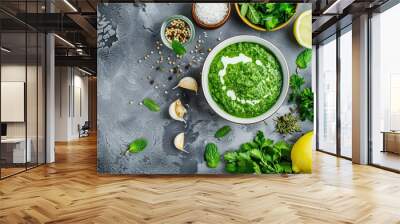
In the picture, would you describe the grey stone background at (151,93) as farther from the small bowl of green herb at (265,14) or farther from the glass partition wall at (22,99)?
the glass partition wall at (22,99)

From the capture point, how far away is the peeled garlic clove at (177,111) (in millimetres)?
5215

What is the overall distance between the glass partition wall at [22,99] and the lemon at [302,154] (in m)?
4.25

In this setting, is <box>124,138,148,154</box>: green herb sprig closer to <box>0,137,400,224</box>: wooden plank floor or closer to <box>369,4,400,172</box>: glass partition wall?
<box>0,137,400,224</box>: wooden plank floor

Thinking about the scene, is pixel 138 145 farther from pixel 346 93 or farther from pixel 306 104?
pixel 346 93

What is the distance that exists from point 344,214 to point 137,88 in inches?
127

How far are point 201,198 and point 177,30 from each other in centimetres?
250

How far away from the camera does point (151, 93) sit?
5.27 m

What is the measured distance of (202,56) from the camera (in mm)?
5230

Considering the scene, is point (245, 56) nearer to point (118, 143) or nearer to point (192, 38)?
point (192, 38)

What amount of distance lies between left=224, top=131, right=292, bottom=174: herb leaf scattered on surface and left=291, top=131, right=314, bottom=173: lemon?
0.09 meters

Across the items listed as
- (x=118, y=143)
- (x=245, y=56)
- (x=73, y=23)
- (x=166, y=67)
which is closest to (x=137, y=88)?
(x=166, y=67)

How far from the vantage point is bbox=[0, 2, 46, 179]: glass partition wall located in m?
5.32

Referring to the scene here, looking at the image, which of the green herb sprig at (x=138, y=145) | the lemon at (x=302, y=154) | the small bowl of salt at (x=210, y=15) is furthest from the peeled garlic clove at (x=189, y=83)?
the lemon at (x=302, y=154)

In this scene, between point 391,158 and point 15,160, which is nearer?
point 15,160
